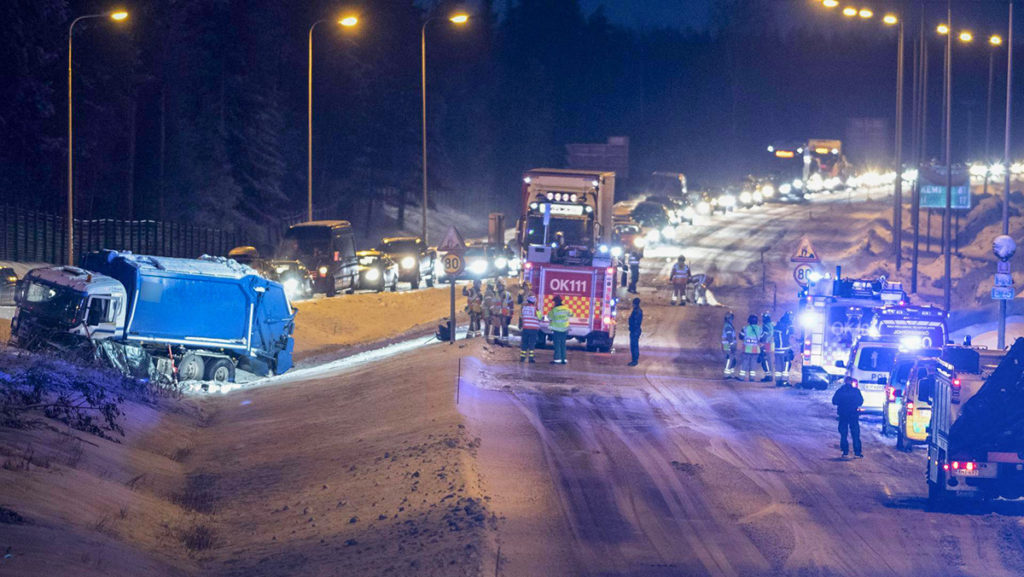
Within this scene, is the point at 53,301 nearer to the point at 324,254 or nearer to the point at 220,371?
the point at 220,371

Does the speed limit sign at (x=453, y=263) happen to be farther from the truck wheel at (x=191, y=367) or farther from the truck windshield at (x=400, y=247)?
the truck windshield at (x=400, y=247)

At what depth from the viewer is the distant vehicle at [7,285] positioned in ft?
98.8

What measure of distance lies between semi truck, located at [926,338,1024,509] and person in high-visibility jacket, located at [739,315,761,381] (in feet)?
36.3

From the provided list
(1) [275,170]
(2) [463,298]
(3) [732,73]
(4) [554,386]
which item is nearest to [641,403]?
(4) [554,386]

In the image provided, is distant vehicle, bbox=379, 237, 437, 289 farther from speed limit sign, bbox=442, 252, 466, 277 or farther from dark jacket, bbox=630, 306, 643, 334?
dark jacket, bbox=630, 306, 643, 334

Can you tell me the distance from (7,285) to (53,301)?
7734mm

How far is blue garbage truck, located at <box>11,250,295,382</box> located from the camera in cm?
2386

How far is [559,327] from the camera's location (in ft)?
90.8

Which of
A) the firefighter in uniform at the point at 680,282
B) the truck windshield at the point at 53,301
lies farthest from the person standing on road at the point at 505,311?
the truck windshield at the point at 53,301

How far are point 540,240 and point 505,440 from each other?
1873 cm

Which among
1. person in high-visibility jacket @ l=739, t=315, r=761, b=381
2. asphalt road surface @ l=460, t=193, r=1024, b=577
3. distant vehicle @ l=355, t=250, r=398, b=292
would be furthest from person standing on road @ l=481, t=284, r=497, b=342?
distant vehicle @ l=355, t=250, r=398, b=292

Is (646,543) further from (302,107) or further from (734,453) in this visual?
(302,107)

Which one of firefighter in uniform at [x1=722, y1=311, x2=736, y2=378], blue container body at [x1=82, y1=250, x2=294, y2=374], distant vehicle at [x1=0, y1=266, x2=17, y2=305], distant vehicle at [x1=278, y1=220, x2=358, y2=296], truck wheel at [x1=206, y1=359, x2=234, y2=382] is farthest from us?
distant vehicle at [x1=278, y1=220, x2=358, y2=296]

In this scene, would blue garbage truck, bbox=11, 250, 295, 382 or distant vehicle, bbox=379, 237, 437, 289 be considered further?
distant vehicle, bbox=379, 237, 437, 289
